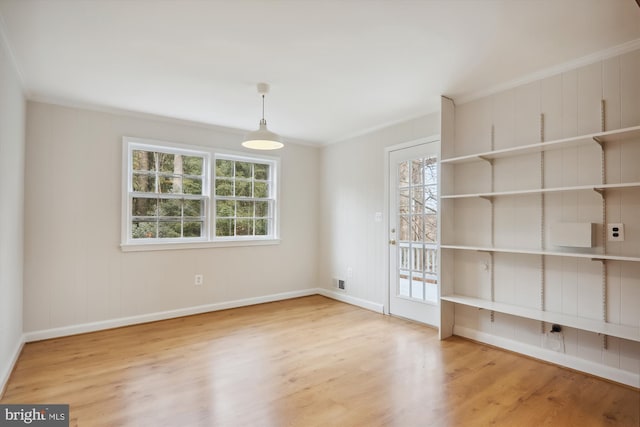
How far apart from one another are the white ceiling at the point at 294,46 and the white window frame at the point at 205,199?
599 millimetres

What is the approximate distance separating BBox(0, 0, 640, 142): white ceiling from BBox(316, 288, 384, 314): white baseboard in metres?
2.64

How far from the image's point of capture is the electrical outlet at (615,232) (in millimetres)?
2564

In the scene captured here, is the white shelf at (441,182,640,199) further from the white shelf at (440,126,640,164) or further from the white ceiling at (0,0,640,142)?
the white ceiling at (0,0,640,142)

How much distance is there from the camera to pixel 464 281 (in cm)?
359

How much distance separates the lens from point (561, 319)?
8.89 ft

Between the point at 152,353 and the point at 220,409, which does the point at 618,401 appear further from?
the point at 152,353

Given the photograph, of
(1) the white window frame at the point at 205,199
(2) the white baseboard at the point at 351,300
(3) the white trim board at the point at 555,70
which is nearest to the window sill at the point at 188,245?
(1) the white window frame at the point at 205,199

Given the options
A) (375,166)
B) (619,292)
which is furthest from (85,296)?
(619,292)

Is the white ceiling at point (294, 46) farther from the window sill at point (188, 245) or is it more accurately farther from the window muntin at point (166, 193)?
the window sill at point (188, 245)

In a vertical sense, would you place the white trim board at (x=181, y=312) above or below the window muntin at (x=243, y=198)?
below

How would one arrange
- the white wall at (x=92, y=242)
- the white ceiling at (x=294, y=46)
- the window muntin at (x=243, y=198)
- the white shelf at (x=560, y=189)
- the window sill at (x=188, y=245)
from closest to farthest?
the white ceiling at (x=294, y=46), the white shelf at (x=560, y=189), the white wall at (x=92, y=242), the window sill at (x=188, y=245), the window muntin at (x=243, y=198)

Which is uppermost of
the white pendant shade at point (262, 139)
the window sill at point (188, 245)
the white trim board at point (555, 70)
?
the white trim board at point (555, 70)

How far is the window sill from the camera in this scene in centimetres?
401

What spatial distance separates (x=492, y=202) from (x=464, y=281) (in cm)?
88
